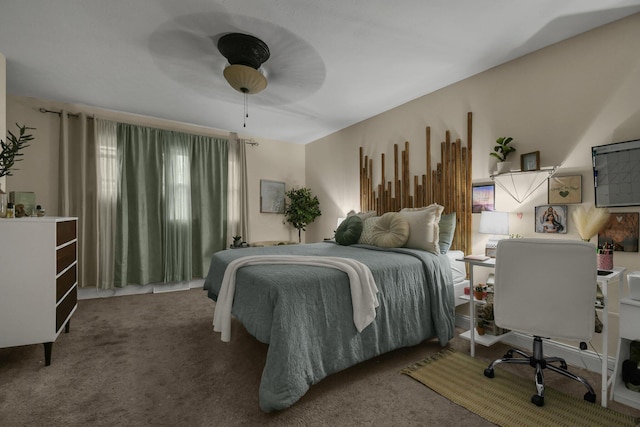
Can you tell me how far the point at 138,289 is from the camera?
4.22 m

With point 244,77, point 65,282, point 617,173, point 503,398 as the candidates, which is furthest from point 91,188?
point 617,173

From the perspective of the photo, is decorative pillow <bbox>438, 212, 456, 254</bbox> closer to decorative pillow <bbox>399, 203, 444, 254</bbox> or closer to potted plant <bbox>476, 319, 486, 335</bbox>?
decorative pillow <bbox>399, 203, 444, 254</bbox>

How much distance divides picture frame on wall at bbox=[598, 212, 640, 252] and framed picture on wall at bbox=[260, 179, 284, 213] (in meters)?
4.43

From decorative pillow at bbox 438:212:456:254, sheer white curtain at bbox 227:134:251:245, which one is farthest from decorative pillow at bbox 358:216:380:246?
sheer white curtain at bbox 227:134:251:245

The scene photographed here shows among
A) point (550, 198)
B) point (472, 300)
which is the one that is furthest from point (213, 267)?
point (550, 198)

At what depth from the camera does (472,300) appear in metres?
2.33

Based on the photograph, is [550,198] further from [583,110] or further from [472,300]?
[472,300]

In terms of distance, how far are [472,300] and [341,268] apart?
120cm

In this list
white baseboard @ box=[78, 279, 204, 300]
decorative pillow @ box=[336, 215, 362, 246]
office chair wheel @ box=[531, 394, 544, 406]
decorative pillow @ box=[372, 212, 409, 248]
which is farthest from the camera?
white baseboard @ box=[78, 279, 204, 300]

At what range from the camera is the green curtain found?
4125mm

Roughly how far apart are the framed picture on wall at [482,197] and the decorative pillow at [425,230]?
441 mm

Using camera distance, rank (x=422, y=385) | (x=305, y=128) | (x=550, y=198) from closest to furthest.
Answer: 1. (x=422, y=385)
2. (x=550, y=198)
3. (x=305, y=128)

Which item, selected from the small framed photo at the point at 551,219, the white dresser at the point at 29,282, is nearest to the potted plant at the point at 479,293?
the small framed photo at the point at 551,219

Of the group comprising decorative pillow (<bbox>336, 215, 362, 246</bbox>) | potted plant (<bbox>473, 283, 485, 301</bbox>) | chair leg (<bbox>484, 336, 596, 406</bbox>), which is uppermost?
decorative pillow (<bbox>336, 215, 362, 246</bbox>)
